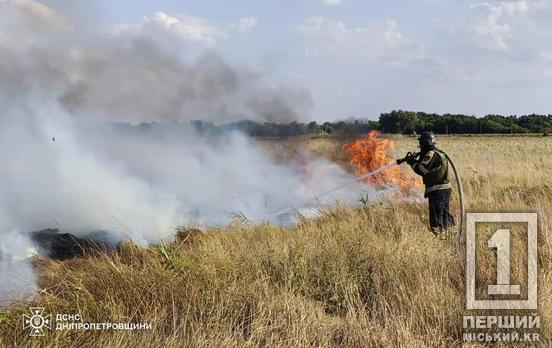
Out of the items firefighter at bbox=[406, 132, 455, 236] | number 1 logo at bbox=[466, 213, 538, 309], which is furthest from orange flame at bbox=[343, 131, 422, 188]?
number 1 logo at bbox=[466, 213, 538, 309]

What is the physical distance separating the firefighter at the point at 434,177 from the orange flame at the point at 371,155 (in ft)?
19.3

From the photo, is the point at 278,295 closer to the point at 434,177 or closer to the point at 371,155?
the point at 434,177

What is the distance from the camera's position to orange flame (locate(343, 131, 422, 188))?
47.1ft

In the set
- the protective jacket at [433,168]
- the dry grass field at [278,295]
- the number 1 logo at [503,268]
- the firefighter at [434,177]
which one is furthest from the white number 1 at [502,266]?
the protective jacket at [433,168]

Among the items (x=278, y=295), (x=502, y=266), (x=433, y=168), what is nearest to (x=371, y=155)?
(x=433, y=168)

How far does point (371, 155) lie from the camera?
48.9ft

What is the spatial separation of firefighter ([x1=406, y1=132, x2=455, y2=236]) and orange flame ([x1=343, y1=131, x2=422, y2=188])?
231 inches

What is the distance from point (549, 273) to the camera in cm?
514

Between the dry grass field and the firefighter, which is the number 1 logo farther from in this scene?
the firefighter

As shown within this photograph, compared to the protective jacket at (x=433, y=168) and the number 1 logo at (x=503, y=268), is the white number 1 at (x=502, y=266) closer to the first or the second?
the number 1 logo at (x=503, y=268)

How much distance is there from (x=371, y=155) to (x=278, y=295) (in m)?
10.7

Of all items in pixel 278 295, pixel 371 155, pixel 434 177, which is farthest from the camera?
pixel 371 155

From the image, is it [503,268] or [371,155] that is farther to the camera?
[371,155]

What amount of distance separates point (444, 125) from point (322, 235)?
174 feet
